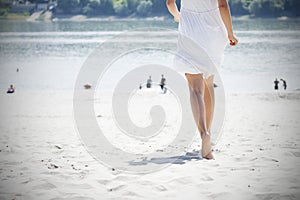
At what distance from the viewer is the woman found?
3768mm

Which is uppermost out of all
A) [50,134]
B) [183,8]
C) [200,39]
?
[183,8]

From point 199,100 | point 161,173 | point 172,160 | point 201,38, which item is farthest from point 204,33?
point 161,173

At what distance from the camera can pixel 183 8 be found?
390 centimetres

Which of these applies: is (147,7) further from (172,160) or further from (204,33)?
(172,160)

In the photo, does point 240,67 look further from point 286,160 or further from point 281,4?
point 281,4

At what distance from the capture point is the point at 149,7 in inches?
3506

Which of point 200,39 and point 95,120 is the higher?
point 200,39

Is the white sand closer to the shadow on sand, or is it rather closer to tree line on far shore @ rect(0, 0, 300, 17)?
the shadow on sand

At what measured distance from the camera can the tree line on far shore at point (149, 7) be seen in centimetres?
7781

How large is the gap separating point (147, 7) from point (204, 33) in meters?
87.2

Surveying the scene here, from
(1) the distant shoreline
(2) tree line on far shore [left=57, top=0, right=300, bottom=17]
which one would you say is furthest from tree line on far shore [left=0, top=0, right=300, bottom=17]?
(1) the distant shoreline

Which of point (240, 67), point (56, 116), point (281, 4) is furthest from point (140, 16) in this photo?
point (56, 116)

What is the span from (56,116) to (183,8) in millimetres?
3792

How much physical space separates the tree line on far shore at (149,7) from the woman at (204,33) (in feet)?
246
